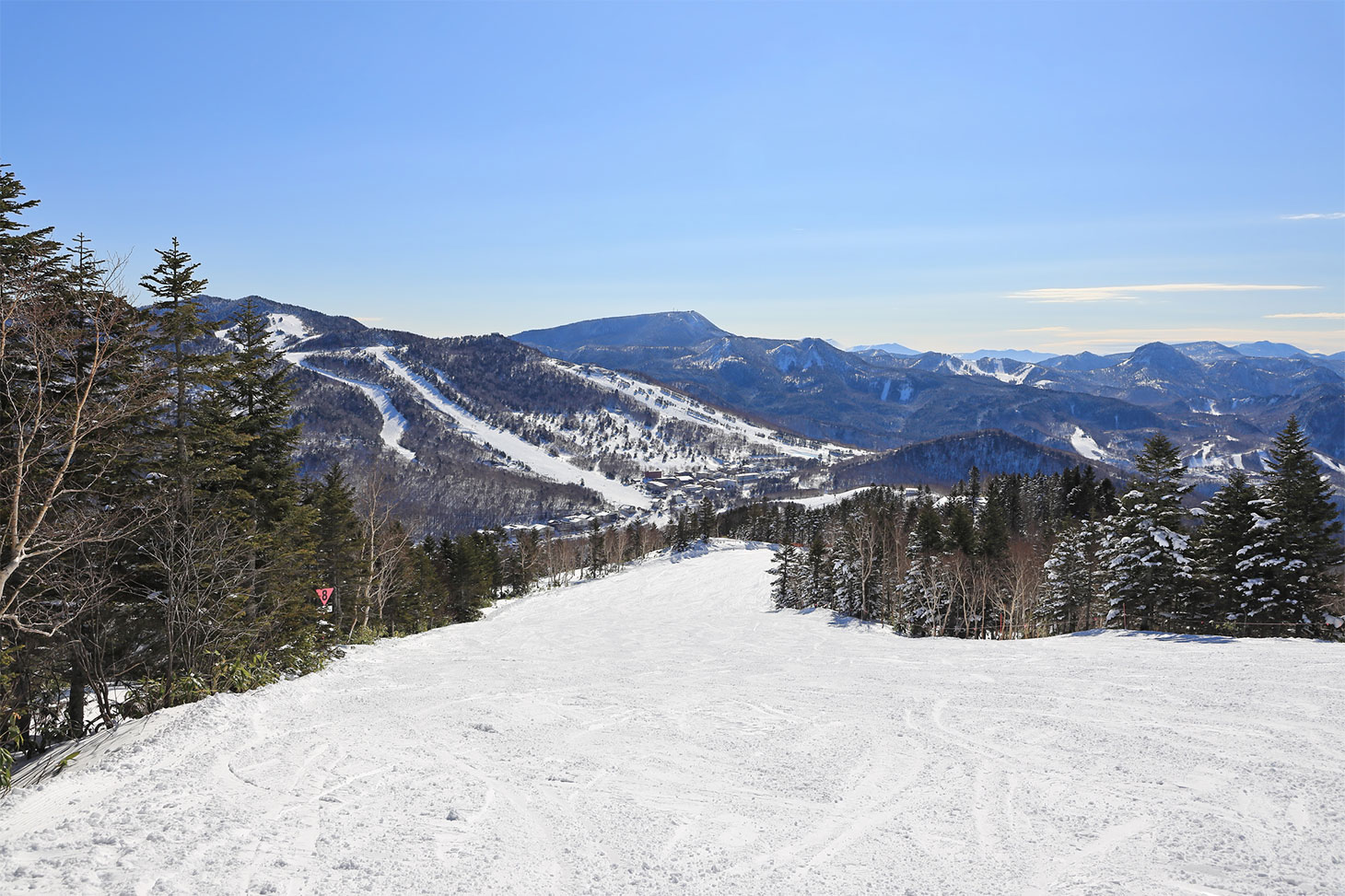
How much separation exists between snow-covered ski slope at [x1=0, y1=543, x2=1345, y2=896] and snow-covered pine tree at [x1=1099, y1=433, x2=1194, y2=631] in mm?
16029

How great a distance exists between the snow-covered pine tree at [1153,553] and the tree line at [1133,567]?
0.06 m

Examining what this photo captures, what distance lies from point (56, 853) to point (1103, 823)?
11.3 meters

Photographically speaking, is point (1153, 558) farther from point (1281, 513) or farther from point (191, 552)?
point (191, 552)

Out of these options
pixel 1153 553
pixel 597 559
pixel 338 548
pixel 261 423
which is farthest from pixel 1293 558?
pixel 597 559

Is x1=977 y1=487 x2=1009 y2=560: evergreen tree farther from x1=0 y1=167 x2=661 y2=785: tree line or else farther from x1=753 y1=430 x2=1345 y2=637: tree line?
x1=0 y1=167 x2=661 y2=785: tree line

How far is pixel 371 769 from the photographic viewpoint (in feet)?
31.6

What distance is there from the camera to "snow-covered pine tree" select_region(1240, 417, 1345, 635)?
1049 inches

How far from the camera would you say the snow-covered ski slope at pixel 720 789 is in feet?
21.8

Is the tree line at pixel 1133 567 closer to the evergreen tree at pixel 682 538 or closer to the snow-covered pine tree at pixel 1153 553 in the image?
the snow-covered pine tree at pixel 1153 553

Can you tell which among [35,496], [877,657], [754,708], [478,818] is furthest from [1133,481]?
[35,496]

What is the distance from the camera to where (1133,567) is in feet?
105

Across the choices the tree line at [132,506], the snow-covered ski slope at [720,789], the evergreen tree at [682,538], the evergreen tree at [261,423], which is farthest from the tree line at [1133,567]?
the evergreen tree at [682,538]

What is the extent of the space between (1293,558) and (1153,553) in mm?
5194

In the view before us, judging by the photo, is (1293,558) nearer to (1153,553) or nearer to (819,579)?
(1153,553)
